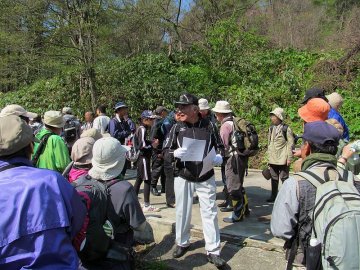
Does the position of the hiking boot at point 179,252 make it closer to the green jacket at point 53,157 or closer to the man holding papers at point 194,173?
the man holding papers at point 194,173

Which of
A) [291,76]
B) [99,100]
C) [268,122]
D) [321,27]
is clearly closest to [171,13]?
[99,100]

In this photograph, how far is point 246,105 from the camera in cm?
1202

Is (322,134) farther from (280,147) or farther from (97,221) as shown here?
(280,147)

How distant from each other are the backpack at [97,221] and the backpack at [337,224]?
136cm

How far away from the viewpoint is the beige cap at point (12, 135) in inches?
69.8

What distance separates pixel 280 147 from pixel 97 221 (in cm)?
442

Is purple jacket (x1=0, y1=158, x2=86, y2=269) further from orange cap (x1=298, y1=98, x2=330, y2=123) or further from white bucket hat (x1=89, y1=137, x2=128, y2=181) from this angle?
orange cap (x1=298, y1=98, x2=330, y2=123)

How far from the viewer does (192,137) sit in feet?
14.0

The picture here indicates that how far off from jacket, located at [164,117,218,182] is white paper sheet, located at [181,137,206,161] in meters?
0.04

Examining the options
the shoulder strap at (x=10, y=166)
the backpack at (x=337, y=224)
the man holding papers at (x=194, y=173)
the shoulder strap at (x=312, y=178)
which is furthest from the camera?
the man holding papers at (x=194, y=173)

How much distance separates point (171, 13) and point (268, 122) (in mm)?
7567

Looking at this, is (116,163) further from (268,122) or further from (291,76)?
(291,76)

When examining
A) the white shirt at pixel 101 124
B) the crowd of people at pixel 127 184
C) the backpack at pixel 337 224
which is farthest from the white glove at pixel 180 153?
the white shirt at pixel 101 124

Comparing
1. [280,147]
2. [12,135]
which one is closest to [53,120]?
[12,135]
